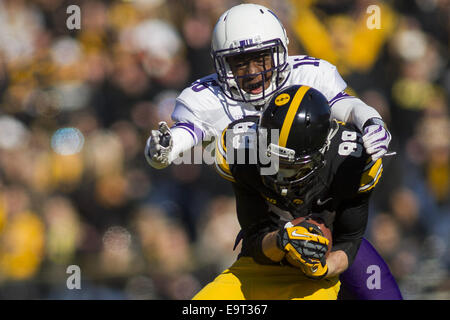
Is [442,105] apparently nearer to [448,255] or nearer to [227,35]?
[448,255]

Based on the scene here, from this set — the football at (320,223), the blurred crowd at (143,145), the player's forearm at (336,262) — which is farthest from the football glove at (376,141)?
the blurred crowd at (143,145)

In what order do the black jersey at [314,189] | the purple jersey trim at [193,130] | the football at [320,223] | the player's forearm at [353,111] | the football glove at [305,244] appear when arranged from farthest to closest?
the purple jersey trim at [193,130]
the player's forearm at [353,111]
the black jersey at [314,189]
the football at [320,223]
the football glove at [305,244]

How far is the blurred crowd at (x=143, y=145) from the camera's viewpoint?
571 cm

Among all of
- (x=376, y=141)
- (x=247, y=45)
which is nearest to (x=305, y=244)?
(x=376, y=141)

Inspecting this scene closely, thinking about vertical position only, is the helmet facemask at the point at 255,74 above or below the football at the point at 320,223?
above

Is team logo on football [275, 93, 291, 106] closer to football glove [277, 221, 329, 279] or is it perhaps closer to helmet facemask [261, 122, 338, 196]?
helmet facemask [261, 122, 338, 196]

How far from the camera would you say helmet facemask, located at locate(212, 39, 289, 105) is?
12.2ft

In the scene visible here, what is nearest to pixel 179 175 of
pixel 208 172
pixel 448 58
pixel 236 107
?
pixel 208 172

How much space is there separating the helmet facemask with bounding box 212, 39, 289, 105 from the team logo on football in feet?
2.05

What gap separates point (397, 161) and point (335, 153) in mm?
3039

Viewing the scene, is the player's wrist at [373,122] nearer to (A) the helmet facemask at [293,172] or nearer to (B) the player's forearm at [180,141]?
(A) the helmet facemask at [293,172]

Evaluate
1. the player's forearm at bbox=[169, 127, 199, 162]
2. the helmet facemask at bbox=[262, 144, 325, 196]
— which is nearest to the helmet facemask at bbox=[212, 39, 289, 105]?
→ the player's forearm at bbox=[169, 127, 199, 162]

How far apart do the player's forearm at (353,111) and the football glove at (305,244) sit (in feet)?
2.08

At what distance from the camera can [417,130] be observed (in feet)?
20.1
